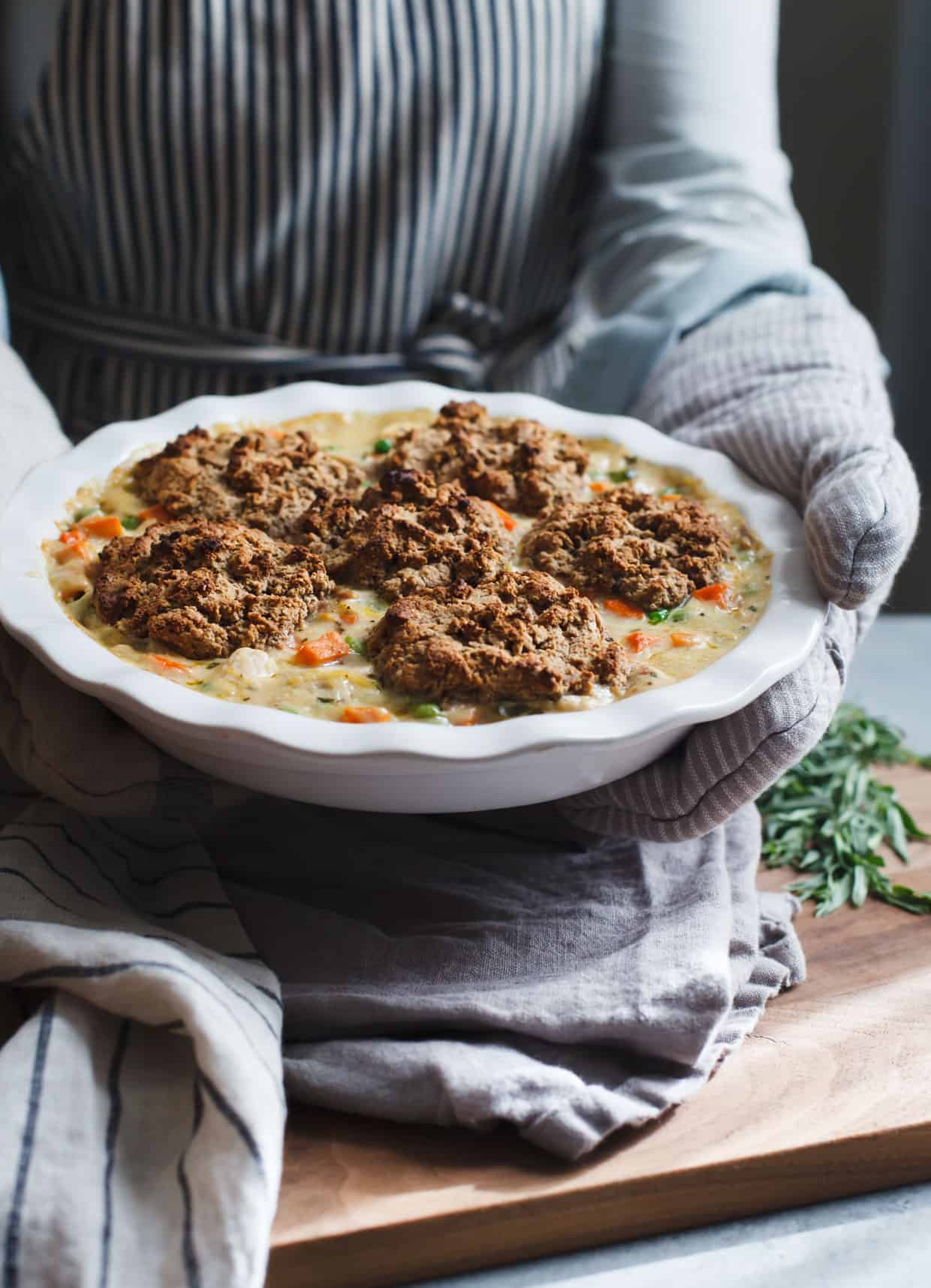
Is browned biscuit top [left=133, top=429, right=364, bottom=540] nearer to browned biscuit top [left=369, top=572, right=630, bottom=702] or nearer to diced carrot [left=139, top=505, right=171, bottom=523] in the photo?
diced carrot [left=139, top=505, right=171, bottom=523]

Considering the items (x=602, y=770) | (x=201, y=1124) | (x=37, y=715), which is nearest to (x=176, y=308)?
(x=37, y=715)

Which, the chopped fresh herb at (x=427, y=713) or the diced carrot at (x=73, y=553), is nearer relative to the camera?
the chopped fresh herb at (x=427, y=713)

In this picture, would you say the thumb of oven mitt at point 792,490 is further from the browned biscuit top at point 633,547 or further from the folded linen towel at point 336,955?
the browned biscuit top at point 633,547

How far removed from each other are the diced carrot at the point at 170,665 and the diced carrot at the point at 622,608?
0.52 m

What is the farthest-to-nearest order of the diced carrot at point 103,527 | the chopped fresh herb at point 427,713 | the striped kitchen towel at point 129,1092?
the diced carrot at point 103,527, the chopped fresh herb at point 427,713, the striped kitchen towel at point 129,1092

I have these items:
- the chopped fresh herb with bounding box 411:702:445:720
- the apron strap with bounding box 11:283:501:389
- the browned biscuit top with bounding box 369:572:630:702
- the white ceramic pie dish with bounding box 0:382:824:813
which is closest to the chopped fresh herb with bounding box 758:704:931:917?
the white ceramic pie dish with bounding box 0:382:824:813

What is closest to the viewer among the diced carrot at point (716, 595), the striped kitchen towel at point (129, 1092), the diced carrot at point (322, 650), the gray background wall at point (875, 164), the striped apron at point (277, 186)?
the striped kitchen towel at point (129, 1092)

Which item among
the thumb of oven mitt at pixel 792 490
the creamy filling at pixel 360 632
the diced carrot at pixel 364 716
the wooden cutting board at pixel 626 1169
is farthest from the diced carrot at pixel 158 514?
the wooden cutting board at pixel 626 1169

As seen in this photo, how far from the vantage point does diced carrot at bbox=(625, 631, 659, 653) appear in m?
1.60

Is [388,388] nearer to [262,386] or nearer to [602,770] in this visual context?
[262,386]

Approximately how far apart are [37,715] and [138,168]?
1327 mm

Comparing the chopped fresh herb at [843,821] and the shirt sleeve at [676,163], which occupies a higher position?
the shirt sleeve at [676,163]

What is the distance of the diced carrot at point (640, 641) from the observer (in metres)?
1.60

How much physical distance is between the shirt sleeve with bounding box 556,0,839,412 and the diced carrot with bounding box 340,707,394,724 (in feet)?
3.98
